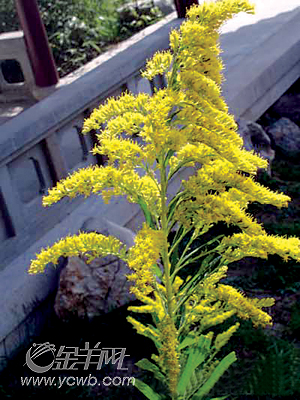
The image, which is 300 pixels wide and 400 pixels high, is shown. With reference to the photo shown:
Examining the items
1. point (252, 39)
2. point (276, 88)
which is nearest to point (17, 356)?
point (276, 88)

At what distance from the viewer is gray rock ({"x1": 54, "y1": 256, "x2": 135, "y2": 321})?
4.48 meters

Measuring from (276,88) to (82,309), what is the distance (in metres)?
4.89

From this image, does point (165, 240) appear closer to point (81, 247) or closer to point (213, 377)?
point (81, 247)

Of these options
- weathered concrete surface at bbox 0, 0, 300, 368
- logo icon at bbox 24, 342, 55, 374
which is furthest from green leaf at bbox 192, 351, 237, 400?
weathered concrete surface at bbox 0, 0, 300, 368

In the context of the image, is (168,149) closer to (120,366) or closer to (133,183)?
(133,183)

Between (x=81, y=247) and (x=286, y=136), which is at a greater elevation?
(x=81, y=247)

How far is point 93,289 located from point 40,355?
504 mm

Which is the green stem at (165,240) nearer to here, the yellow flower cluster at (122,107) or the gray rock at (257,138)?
the yellow flower cluster at (122,107)

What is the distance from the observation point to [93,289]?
14.7 feet

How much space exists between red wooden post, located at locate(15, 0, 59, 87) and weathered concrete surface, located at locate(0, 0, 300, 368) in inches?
83.5

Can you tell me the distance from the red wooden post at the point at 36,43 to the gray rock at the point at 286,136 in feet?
9.47

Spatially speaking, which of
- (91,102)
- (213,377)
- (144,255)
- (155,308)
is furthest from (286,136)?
(144,255)

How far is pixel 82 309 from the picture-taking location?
14.8ft

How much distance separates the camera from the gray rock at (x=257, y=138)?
695 centimetres
